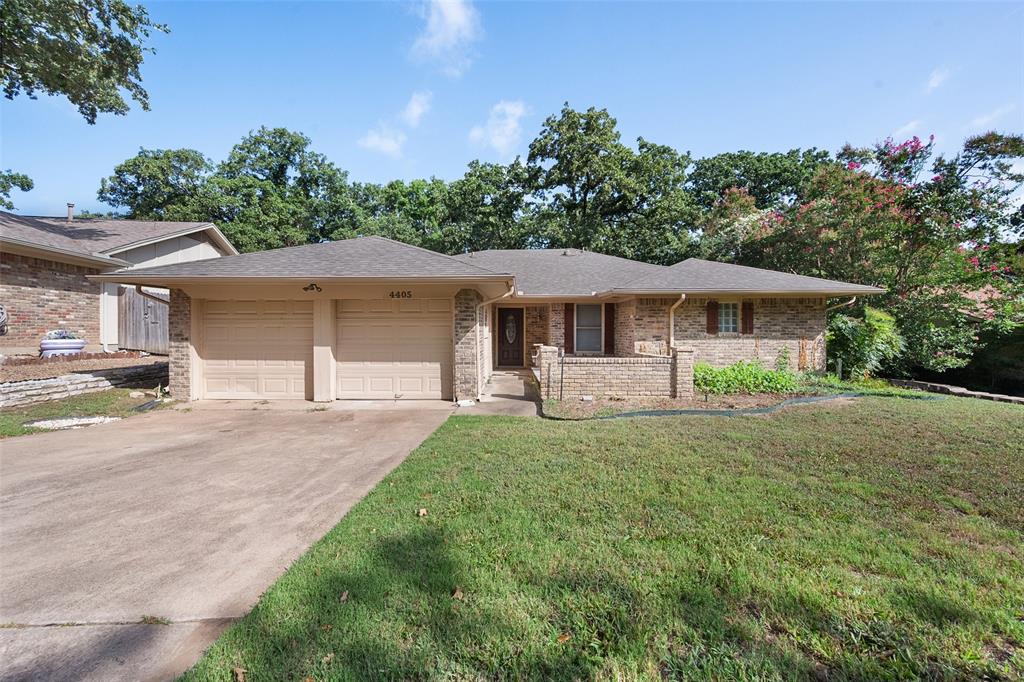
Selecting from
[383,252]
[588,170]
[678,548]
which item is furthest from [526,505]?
[588,170]

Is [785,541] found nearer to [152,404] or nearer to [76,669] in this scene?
[76,669]

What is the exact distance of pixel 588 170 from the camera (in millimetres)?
22344

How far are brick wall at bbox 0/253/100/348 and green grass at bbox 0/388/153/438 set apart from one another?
205 inches

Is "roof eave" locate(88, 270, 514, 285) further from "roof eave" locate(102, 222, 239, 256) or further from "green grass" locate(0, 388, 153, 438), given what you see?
"roof eave" locate(102, 222, 239, 256)

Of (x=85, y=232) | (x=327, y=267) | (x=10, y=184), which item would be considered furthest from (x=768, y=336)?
(x=10, y=184)

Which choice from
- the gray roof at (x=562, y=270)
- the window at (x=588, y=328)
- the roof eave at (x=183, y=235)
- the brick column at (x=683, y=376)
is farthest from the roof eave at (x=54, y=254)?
the brick column at (x=683, y=376)

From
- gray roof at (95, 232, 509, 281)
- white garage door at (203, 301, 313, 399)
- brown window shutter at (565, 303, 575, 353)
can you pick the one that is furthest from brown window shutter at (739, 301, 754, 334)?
white garage door at (203, 301, 313, 399)

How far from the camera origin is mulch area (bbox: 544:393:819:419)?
7195 millimetres

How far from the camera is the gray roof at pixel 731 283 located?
418 inches

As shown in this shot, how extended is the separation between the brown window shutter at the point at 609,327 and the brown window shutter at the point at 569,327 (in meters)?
1.07

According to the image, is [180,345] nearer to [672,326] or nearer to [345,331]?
[345,331]

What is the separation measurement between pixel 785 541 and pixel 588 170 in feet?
73.2

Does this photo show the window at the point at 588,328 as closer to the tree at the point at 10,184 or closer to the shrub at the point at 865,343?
the shrub at the point at 865,343

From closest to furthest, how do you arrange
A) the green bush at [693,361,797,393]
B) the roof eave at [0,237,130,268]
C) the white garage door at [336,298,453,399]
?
the white garage door at [336,298,453,399], the green bush at [693,361,797,393], the roof eave at [0,237,130,268]
